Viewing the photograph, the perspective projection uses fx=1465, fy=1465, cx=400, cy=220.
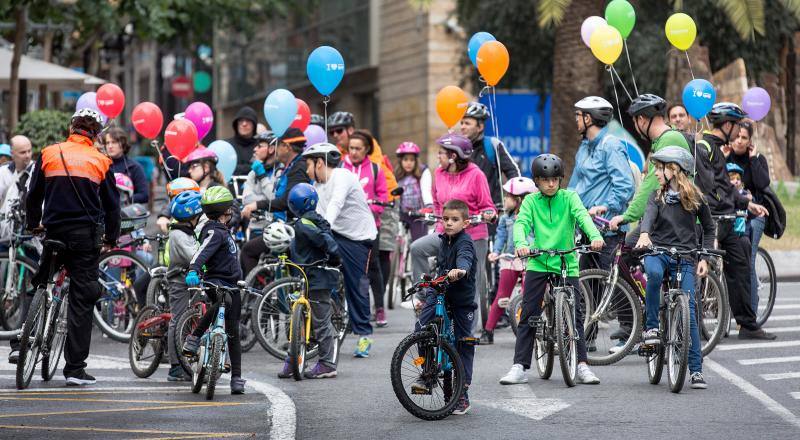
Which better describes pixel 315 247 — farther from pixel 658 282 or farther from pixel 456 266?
pixel 658 282

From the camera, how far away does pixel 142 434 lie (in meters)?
8.40

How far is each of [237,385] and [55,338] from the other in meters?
1.57

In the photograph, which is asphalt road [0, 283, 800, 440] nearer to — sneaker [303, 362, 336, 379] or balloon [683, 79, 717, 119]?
sneaker [303, 362, 336, 379]

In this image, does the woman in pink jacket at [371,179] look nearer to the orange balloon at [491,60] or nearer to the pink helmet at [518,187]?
the orange balloon at [491,60]

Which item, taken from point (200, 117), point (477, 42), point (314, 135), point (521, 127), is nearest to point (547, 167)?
point (477, 42)

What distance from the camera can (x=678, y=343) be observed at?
1003cm

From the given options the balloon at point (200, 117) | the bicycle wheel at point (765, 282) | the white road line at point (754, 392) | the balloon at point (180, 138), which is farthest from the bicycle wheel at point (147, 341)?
the bicycle wheel at point (765, 282)

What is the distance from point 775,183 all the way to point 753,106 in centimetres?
1167

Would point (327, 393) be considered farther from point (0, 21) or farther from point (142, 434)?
point (0, 21)

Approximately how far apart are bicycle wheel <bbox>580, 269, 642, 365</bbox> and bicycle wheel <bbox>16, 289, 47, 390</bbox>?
406 centimetres

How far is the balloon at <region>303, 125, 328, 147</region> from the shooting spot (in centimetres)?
1517

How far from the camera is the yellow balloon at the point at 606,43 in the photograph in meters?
14.0

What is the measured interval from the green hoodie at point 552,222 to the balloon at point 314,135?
499cm

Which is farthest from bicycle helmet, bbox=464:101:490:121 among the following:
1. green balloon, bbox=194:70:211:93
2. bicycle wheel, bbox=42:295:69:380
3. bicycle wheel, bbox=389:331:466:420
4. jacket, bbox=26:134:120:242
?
green balloon, bbox=194:70:211:93
